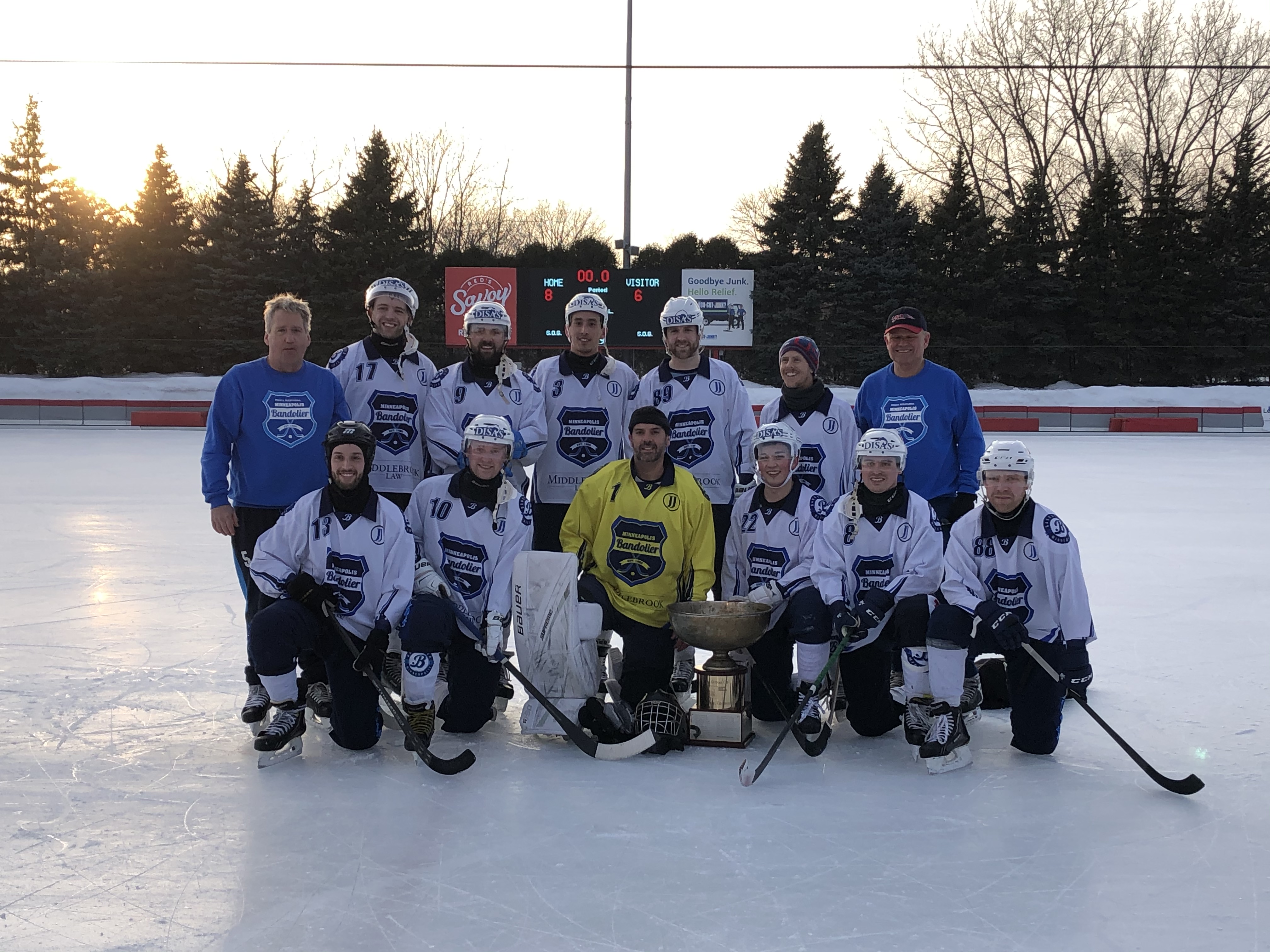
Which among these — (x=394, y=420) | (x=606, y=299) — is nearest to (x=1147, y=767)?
(x=394, y=420)

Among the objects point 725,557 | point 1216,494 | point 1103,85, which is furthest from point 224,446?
point 1103,85

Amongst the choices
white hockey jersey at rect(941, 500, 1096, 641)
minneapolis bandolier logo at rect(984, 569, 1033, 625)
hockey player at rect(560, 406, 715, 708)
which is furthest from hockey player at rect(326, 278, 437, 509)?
minneapolis bandolier logo at rect(984, 569, 1033, 625)

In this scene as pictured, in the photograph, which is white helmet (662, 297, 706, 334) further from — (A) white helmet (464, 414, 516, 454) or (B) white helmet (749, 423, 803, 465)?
(A) white helmet (464, 414, 516, 454)

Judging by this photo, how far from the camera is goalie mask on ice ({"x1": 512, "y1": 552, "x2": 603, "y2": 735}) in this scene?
3842 mm

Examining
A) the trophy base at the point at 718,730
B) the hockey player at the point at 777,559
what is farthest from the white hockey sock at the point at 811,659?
the trophy base at the point at 718,730

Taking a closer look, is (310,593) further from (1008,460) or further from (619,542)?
(1008,460)

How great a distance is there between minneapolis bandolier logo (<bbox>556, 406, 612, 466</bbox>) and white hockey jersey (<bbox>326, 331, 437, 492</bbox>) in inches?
23.6

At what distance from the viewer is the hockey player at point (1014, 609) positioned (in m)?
3.58

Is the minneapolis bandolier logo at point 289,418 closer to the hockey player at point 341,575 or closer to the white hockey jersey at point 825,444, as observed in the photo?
the hockey player at point 341,575

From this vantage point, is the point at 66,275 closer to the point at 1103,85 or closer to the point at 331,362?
the point at 331,362

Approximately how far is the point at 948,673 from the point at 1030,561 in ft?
1.59

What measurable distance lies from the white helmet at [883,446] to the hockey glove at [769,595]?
1.77 ft

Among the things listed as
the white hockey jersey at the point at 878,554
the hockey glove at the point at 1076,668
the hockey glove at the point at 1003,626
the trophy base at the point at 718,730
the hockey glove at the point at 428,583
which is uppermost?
the white hockey jersey at the point at 878,554

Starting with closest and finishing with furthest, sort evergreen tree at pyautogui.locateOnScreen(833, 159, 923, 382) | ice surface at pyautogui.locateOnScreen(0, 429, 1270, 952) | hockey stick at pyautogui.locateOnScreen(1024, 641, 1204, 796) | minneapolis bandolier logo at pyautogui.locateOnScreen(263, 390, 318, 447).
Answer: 1. ice surface at pyautogui.locateOnScreen(0, 429, 1270, 952)
2. hockey stick at pyautogui.locateOnScreen(1024, 641, 1204, 796)
3. minneapolis bandolier logo at pyautogui.locateOnScreen(263, 390, 318, 447)
4. evergreen tree at pyautogui.locateOnScreen(833, 159, 923, 382)
